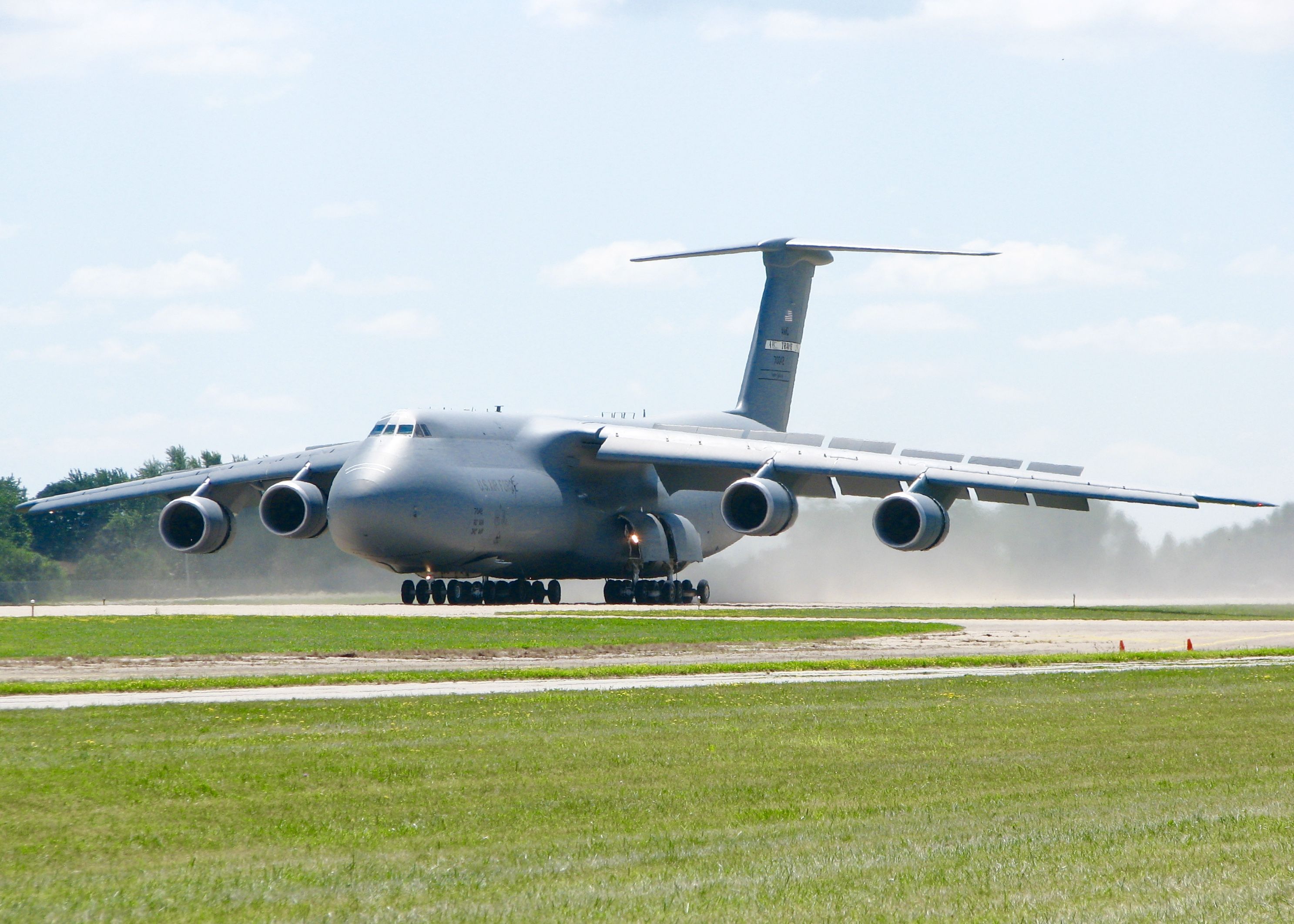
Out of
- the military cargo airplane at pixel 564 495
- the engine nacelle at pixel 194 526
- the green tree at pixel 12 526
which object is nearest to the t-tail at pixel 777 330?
the military cargo airplane at pixel 564 495

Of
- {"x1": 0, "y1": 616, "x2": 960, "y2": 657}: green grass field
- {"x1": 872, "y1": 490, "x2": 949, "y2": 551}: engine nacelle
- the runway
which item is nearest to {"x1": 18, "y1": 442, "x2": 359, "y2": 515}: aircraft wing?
{"x1": 0, "y1": 616, "x2": 960, "y2": 657}: green grass field

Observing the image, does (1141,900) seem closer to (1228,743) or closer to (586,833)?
(586,833)

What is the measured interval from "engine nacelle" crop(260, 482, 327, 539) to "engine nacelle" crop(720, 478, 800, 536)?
32.7 feet

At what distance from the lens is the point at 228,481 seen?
41250 millimetres

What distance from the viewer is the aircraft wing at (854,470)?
1454 inches

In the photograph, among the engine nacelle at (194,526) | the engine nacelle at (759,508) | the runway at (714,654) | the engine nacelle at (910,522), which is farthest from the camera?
the engine nacelle at (194,526)

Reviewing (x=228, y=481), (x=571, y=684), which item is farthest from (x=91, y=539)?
(x=571, y=684)

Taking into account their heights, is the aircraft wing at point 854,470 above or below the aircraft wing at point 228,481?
above

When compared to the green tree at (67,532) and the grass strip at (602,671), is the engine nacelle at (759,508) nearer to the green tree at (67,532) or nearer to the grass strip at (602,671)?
the grass strip at (602,671)

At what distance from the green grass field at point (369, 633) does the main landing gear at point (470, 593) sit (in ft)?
25.6

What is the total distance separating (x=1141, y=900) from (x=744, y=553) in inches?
1688

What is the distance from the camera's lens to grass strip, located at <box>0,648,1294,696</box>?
55.2 ft

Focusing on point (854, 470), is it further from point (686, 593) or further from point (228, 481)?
point (228, 481)

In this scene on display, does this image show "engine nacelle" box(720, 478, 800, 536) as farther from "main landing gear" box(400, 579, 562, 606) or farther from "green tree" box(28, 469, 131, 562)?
"green tree" box(28, 469, 131, 562)
